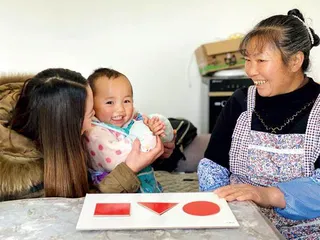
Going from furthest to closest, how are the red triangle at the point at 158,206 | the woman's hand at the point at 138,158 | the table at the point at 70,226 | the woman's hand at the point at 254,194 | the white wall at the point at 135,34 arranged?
the white wall at the point at 135,34, the woman's hand at the point at 138,158, the woman's hand at the point at 254,194, the red triangle at the point at 158,206, the table at the point at 70,226

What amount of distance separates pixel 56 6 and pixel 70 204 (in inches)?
99.2

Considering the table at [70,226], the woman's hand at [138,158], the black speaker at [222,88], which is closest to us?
the table at [70,226]

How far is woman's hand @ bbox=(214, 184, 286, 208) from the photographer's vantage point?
1.04 meters

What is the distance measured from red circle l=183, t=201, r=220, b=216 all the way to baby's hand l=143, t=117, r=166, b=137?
0.48 meters

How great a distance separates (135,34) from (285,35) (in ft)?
6.85

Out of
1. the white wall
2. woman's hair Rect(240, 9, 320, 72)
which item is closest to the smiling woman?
woman's hair Rect(240, 9, 320, 72)

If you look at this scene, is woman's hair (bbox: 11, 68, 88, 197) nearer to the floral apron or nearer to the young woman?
the young woman

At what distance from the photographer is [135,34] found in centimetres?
333

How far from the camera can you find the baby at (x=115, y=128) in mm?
1368

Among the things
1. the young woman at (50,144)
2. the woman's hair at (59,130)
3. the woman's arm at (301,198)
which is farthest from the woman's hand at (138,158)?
the woman's arm at (301,198)

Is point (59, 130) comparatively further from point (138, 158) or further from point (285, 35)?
point (285, 35)

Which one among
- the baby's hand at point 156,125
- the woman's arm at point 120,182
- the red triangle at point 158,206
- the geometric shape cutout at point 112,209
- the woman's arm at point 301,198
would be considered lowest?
the woman's arm at point 301,198

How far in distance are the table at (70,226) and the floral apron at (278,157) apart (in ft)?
1.21

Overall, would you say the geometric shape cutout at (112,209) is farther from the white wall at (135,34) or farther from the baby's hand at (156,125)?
the white wall at (135,34)
